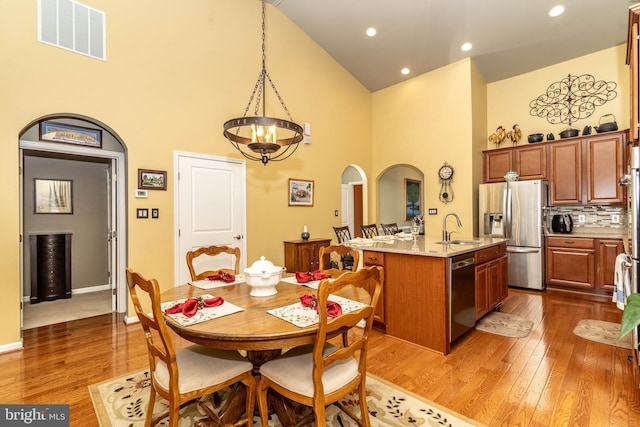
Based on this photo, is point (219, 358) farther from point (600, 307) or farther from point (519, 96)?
point (519, 96)

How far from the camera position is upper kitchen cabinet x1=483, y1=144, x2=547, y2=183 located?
505 cm

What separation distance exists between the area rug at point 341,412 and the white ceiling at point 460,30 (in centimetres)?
467

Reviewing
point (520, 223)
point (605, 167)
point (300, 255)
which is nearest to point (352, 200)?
point (300, 255)

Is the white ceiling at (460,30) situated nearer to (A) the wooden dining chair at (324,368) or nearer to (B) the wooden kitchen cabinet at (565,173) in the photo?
(B) the wooden kitchen cabinet at (565,173)

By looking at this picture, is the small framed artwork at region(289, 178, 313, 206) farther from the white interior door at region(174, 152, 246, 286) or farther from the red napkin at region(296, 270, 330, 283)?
the red napkin at region(296, 270, 330, 283)

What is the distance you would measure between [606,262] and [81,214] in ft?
25.7

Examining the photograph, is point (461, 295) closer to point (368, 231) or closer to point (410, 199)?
point (368, 231)

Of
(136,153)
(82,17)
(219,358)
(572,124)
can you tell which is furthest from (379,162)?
(219,358)

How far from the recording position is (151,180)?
375 cm

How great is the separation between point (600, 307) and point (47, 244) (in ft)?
24.6

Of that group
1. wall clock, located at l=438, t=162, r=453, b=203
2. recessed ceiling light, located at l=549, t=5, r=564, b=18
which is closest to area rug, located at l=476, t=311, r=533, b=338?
wall clock, located at l=438, t=162, r=453, b=203

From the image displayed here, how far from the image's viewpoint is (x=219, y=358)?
66.9 inches

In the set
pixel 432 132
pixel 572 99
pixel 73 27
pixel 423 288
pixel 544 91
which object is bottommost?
pixel 423 288

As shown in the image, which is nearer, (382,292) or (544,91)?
(382,292)
